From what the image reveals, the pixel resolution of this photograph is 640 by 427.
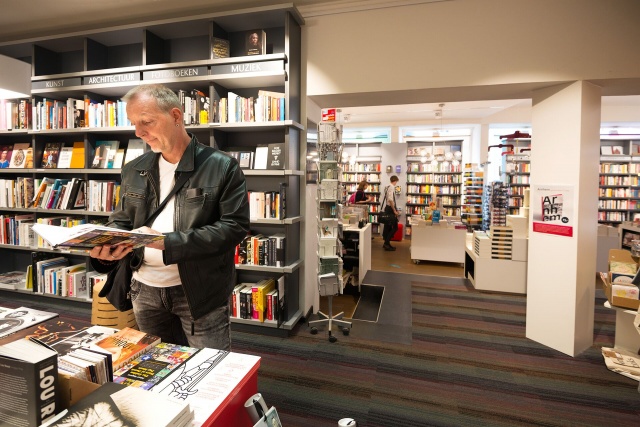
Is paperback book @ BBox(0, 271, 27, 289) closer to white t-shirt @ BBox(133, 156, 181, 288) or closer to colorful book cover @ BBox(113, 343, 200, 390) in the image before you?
white t-shirt @ BBox(133, 156, 181, 288)

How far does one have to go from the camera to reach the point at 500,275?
15.1 ft

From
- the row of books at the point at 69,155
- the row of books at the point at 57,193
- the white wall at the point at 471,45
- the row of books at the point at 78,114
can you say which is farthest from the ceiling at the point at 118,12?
the row of books at the point at 57,193

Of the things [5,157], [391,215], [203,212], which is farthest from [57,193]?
[391,215]

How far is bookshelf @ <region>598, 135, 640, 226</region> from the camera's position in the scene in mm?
7922

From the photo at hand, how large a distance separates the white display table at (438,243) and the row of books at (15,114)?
5.97 metres

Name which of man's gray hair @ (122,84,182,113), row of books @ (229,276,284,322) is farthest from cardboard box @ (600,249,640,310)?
man's gray hair @ (122,84,182,113)

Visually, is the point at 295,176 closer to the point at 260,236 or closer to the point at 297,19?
the point at 260,236

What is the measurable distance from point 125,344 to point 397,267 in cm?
539

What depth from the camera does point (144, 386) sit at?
0.98 metres

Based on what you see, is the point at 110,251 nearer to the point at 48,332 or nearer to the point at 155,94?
the point at 48,332

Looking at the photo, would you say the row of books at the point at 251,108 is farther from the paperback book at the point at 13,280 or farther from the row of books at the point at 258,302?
the paperback book at the point at 13,280

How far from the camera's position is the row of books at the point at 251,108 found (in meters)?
3.19

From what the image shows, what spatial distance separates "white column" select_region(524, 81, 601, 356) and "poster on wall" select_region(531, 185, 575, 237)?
4cm

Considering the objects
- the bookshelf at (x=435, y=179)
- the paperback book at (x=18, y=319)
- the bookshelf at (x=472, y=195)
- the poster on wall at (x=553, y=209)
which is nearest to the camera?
the paperback book at (x=18, y=319)
